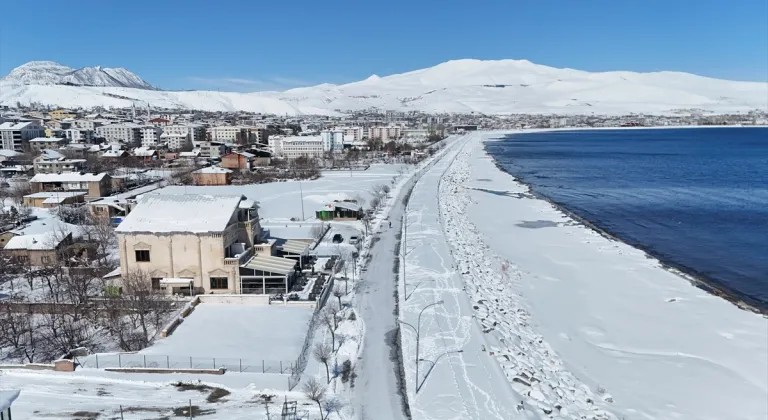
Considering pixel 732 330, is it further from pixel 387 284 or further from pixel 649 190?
pixel 649 190

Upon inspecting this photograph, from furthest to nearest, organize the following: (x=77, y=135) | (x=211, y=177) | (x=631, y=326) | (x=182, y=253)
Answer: (x=77, y=135) < (x=211, y=177) < (x=182, y=253) < (x=631, y=326)

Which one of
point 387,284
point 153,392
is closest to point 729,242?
point 387,284

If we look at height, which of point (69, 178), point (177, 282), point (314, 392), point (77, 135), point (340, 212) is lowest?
point (314, 392)

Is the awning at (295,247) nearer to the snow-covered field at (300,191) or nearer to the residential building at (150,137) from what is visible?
the snow-covered field at (300,191)

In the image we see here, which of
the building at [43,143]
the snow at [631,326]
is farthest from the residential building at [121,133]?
the snow at [631,326]

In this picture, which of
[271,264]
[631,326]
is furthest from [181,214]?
[631,326]

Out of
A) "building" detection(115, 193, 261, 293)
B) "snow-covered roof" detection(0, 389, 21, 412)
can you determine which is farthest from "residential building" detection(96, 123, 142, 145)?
"snow-covered roof" detection(0, 389, 21, 412)

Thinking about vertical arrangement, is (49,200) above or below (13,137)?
below

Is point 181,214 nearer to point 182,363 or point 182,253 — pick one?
point 182,253

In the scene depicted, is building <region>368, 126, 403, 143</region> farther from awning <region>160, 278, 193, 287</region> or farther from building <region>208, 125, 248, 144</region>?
awning <region>160, 278, 193, 287</region>
